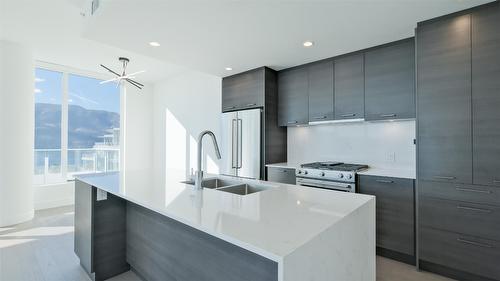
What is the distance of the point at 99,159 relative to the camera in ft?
18.8

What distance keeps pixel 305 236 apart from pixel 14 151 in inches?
193

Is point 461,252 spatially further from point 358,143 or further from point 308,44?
point 308,44

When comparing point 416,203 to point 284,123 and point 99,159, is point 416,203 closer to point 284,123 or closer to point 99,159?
point 284,123

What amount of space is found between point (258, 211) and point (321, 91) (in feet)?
8.75

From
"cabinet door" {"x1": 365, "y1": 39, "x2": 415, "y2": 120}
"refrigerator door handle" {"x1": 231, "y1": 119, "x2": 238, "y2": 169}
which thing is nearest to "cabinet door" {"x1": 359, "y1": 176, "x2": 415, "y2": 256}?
"cabinet door" {"x1": 365, "y1": 39, "x2": 415, "y2": 120}

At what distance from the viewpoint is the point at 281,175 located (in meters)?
3.51

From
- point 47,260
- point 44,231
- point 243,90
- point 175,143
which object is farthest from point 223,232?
point 175,143

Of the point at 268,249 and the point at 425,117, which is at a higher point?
the point at 425,117

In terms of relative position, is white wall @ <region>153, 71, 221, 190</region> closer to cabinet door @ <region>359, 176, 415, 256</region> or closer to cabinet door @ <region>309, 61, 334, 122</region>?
cabinet door @ <region>309, 61, 334, 122</region>

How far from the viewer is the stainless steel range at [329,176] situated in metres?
2.81

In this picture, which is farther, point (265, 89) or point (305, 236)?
point (265, 89)

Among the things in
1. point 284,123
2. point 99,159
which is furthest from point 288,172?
point 99,159

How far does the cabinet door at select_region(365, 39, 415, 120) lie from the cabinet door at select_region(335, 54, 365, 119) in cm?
7

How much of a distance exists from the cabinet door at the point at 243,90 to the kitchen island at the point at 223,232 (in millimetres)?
1968
